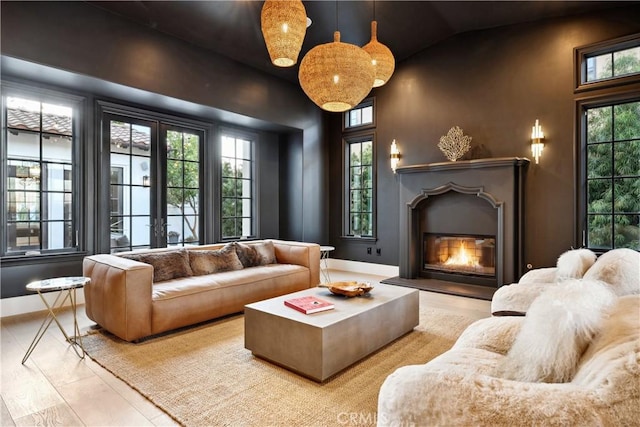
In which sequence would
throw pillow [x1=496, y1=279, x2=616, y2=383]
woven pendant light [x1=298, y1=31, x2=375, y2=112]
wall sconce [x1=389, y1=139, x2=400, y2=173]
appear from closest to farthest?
throw pillow [x1=496, y1=279, x2=616, y2=383] → woven pendant light [x1=298, y1=31, x2=375, y2=112] → wall sconce [x1=389, y1=139, x2=400, y2=173]

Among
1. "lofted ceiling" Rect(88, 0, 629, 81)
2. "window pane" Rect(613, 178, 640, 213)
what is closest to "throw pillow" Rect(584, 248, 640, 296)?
"window pane" Rect(613, 178, 640, 213)

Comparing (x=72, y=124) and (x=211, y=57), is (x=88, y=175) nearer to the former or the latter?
(x=72, y=124)

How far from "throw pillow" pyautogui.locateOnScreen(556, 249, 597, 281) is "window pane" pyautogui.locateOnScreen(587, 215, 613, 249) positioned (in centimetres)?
235

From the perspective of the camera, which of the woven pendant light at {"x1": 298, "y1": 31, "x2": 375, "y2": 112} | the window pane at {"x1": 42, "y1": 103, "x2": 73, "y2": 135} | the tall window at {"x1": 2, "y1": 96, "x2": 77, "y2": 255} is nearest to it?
the woven pendant light at {"x1": 298, "y1": 31, "x2": 375, "y2": 112}

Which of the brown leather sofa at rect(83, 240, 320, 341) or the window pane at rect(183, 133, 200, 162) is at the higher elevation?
the window pane at rect(183, 133, 200, 162)

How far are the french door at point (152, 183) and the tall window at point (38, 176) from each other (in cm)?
44

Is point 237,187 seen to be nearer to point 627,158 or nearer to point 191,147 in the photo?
point 191,147

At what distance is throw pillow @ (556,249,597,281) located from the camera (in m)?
2.33

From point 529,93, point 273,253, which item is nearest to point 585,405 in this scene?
point 273,253

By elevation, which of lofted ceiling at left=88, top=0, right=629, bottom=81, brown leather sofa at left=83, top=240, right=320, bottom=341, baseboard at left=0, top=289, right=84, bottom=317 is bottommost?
baseboard at left=0, top=289, right=84, bottom=317

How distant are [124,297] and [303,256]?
7.34 feet

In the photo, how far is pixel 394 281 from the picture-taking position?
547 cm

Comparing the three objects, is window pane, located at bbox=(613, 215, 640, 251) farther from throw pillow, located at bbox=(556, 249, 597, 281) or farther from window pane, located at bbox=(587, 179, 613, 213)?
throw pillow, located at bbox=(556, 249, 597, 281)

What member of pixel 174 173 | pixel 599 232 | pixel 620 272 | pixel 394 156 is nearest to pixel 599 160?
pixel 599 232
